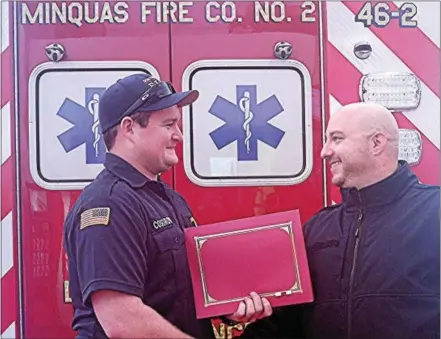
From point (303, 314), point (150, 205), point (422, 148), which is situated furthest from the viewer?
point (422, 148)

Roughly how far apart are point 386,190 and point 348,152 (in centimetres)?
16

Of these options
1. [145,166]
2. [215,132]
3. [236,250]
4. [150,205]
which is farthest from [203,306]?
[215,132]

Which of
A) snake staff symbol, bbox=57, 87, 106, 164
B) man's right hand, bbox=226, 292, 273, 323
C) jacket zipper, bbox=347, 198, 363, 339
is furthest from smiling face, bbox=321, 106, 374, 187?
snake staff symbol, bbox=57, 87, 106, 164

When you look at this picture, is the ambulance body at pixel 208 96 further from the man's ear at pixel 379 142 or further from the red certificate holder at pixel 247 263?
the red certificate holder at pixel 247 263

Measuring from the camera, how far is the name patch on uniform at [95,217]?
5.20ft

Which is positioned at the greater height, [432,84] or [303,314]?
[432,84]

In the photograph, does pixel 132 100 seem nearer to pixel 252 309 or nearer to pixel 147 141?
pixel 147 141

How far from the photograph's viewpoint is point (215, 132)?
212cm

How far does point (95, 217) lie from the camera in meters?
1.59

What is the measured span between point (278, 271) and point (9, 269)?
0.92 metres

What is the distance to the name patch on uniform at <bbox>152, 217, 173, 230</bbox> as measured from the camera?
66.4 inches

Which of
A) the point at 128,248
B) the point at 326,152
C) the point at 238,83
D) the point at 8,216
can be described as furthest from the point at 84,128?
the point at 326,152

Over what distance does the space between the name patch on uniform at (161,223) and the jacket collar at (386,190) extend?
0.60 metres

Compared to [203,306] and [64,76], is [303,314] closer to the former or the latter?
[203,306]
